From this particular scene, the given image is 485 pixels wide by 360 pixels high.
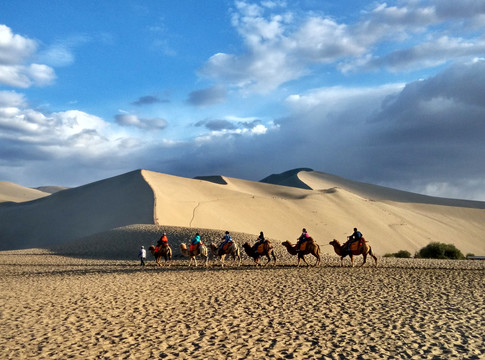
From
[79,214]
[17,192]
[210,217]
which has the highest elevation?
[17,192]

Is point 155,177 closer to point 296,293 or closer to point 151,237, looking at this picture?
point 151,237

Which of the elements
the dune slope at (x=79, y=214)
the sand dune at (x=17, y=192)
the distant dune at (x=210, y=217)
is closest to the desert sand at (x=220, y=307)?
the distant dune at (x=210, y=217)

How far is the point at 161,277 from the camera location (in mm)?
18422

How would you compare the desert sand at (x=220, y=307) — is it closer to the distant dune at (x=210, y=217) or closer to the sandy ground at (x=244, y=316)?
the sandy ground at (x=244, y=316)

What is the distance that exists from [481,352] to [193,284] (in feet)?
34.8

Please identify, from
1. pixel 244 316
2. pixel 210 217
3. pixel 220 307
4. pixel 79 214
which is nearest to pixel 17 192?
pixel 79 214

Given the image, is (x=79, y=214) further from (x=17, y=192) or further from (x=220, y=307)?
(x=17, y=192)

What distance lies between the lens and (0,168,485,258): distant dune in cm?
4425

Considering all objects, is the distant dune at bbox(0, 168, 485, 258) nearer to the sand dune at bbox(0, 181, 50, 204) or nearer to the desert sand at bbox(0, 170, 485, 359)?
the desert sand at bbox(0, 170, 485, 359)

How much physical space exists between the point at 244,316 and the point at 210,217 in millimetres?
35029

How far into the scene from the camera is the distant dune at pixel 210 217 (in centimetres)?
4425

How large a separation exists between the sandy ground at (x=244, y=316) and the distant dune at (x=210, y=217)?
1725cm

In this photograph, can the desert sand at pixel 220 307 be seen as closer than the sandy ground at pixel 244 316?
No

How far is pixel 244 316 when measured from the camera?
34.8ft
